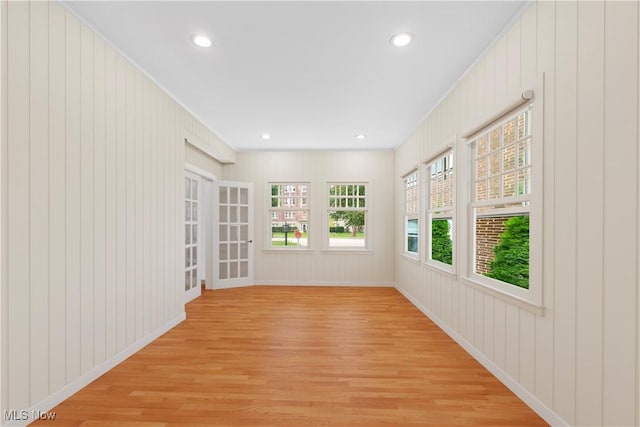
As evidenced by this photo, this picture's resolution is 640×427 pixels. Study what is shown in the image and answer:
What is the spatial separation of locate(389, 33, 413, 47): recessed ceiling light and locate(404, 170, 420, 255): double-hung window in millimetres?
2420

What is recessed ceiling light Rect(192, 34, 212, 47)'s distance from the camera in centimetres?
237

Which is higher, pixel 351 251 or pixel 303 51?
pixel 303 51

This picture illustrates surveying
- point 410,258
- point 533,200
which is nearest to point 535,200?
point 533,200

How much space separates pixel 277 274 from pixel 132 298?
3339mm

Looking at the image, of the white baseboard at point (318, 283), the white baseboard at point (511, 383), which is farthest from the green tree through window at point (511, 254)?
the white baseboard at point (318, 283)

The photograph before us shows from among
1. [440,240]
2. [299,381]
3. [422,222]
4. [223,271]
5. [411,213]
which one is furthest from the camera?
[223,271]

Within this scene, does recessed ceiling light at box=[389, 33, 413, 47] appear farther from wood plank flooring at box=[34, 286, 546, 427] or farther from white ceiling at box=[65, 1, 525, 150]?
wood plank flooring at box=[34, 286, 546, 427]

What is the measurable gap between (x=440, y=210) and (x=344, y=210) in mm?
2500

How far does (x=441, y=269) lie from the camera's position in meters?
3.42

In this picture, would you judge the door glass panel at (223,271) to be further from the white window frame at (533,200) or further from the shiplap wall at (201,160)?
the white window frame at (533,200)

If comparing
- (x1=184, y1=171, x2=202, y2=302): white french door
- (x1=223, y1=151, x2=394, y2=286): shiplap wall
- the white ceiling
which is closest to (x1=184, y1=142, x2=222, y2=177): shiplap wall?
(x1=184, y1=171, x2=202, y2=302): white french door

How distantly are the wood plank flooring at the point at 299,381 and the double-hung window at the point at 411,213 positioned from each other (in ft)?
5.29

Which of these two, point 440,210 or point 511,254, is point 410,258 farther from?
point 511,254

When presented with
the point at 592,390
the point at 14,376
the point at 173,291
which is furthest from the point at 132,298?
the point at 592,390
